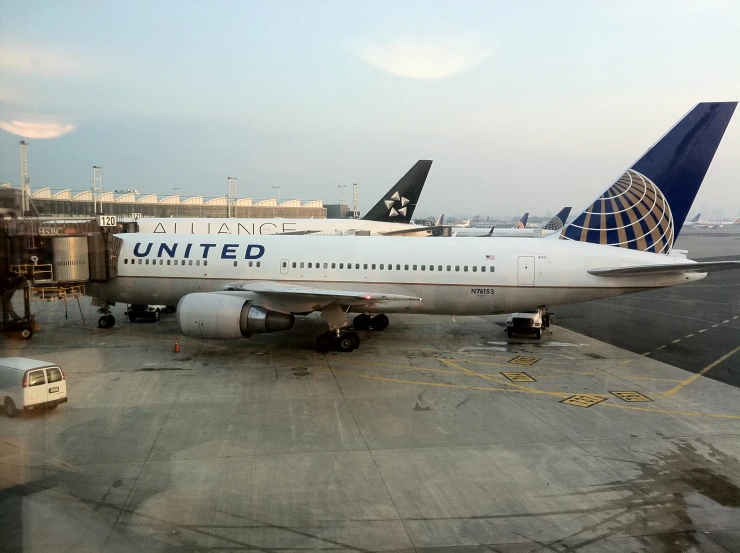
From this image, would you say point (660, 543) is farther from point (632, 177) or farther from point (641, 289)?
point (632, 177)

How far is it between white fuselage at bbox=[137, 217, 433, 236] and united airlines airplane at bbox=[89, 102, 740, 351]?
52.4 feet

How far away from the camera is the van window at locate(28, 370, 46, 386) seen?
34.0ft

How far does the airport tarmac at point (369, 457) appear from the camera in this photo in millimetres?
7348

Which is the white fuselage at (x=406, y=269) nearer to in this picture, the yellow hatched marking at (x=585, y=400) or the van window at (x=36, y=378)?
the yellow hatched marking at (x=585, y=400)

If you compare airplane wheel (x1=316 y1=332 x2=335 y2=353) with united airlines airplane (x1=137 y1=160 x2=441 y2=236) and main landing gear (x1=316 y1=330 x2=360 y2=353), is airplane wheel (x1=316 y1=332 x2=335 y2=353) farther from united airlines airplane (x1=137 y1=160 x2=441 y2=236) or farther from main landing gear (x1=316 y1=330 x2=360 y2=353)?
united airlines airplane (x1=137 y1=160 x2=441 y2=236)

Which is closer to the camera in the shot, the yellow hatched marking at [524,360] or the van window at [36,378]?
the van window at [36,378]

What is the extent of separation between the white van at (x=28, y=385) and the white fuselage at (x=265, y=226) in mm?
24798

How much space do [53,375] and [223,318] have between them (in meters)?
5.57

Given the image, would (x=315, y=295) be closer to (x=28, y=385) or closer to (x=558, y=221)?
(x=28, y=385)

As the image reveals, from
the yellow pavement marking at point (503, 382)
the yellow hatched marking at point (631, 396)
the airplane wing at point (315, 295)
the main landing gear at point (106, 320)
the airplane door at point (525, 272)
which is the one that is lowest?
the yellow hatched marking at point (631, 396)

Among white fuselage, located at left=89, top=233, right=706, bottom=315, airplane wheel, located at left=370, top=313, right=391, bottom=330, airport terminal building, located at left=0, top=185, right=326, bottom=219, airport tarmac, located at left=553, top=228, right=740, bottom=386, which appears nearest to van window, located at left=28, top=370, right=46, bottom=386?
airport terminal building, located at left=0, top=185, right=326, bottom=219

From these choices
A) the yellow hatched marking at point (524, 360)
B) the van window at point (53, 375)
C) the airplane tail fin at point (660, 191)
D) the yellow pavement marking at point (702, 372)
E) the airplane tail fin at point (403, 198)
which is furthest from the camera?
the airplane tail fin at point (403, 198)

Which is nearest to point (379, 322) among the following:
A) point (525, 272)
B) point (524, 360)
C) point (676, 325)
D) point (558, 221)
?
point (525, 272)

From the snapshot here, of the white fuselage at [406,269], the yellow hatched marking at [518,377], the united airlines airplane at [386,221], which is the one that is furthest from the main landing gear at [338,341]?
the united airlines airplane at [386,221]
